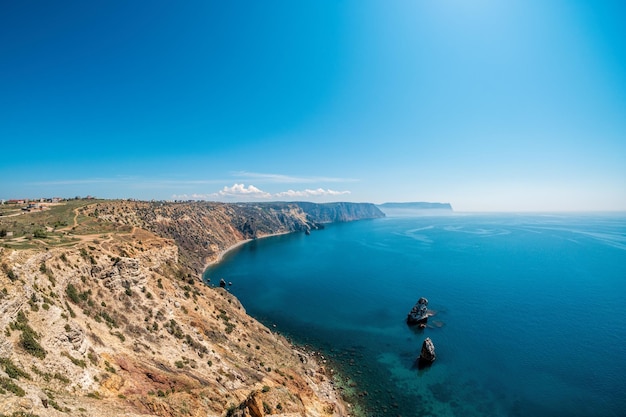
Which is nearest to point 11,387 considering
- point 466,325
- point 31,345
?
point 31,345

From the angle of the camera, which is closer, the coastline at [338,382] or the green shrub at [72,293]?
the green shrub at [72,293]

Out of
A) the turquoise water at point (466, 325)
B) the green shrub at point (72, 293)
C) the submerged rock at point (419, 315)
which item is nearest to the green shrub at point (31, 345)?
the green shrub at point (72, 293)

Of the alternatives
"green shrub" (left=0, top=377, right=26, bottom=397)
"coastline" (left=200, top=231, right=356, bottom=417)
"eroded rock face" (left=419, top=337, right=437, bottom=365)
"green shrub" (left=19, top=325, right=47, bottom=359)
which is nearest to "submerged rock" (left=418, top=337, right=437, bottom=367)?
"eroded rock face" (left=419, top=337, right=437, bottom=365)

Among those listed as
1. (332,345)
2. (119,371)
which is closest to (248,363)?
(119,371)

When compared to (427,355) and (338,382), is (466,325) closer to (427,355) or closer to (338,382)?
(427,355)

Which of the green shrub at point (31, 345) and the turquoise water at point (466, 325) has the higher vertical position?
the green shrub at point (31, 345)

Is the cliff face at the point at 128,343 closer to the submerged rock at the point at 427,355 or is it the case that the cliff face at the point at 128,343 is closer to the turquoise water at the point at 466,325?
the turquoise water at the point at 466,325
